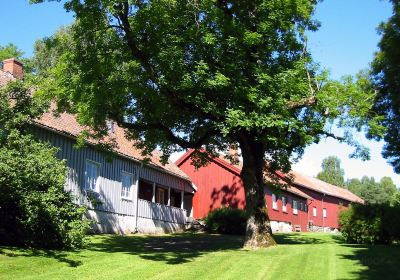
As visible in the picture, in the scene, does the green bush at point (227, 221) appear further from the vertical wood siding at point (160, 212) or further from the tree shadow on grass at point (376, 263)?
the tree shadow on grass at point (376, 263)

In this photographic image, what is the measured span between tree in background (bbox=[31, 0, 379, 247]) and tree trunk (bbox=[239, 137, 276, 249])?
39mm

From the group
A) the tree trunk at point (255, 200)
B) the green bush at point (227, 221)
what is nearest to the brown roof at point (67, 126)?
the green bush at point (227, 221)

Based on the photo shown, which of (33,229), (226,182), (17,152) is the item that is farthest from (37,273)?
(226,182)

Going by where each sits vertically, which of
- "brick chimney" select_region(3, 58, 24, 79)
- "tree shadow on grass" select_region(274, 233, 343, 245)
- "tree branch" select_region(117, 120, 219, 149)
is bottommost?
"tree shadow on grass" select_region(274, 233, 343, 245)

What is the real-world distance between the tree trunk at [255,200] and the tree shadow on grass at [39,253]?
22.4 feet

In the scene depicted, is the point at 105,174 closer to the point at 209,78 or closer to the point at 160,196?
the point at 160,196

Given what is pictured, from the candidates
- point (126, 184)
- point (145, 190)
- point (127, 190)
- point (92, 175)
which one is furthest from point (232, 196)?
point (92, 175)

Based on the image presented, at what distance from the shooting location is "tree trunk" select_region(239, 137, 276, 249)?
17.4m

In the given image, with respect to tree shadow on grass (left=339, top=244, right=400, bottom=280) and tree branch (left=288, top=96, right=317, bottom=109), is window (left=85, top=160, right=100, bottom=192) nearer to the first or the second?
tree branch (left=288, top=96, right=317, bottom=109)

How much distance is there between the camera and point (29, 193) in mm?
14273

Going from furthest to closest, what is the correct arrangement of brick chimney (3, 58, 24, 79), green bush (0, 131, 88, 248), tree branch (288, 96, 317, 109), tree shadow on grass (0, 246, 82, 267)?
brick chimney (3, 58, 24, 79)
tree branch (288, 96, 317, 109)
green bush (0, 131, 88, 248)
tree shadow on grass (0, 246, 82, 267)

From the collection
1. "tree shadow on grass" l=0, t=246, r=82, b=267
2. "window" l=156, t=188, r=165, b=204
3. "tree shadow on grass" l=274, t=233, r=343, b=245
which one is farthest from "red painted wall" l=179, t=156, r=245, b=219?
"tree shadow on grass" l=0, t=246, r=82, b=267

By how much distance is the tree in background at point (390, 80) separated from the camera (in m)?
21.6

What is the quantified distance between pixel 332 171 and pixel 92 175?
111940mm
